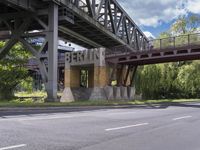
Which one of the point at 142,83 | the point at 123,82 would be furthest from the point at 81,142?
the point at 142,83

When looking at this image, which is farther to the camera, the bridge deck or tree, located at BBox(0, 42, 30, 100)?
the bridge deck

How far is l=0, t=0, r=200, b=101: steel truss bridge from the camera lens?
115 feet

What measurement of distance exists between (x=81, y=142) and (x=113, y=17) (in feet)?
156

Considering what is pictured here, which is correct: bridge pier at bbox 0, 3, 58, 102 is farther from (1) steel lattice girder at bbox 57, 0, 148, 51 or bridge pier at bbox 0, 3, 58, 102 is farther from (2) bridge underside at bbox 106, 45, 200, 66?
(2) bridge underside at bbox 106, 45, 200, 66

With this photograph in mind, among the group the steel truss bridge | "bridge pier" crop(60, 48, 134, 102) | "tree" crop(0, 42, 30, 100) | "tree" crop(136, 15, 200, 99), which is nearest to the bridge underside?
the steel truss bridge

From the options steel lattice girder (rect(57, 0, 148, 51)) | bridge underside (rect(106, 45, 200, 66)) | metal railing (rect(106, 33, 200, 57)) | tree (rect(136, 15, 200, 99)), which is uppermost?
steel lattice girder (rect(57, 0, 148, 51))

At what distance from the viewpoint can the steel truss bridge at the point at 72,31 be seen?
1383 inches

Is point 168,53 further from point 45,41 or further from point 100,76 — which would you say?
point 45,41

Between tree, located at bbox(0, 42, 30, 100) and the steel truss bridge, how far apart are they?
1043 mm

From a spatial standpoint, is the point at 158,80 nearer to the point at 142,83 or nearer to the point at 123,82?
the point at 142,83

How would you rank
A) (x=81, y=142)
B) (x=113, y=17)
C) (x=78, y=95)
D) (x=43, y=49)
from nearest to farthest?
(x=81, y=142), (x=43, y=49), (x=78, y=95), (x=113, y=17)

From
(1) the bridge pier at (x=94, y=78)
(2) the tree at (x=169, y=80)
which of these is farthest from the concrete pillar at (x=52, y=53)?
(2) the tree at (x=169, y=80)

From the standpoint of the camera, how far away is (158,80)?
185 feet

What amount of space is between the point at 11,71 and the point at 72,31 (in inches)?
589
